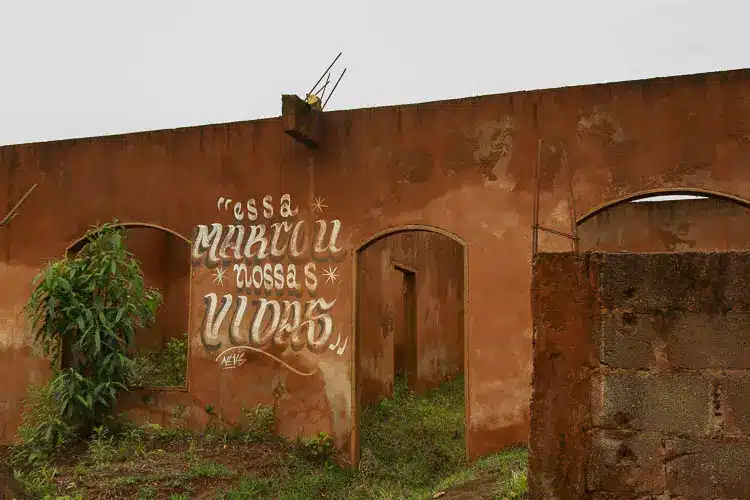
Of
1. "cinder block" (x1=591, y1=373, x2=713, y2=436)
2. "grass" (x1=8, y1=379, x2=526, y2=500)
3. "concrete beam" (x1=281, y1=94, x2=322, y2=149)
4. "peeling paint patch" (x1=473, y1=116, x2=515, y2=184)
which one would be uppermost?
"concrete beam" (x1=281, y1=94, x2=322, y2=149)

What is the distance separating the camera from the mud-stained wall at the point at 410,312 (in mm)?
10219

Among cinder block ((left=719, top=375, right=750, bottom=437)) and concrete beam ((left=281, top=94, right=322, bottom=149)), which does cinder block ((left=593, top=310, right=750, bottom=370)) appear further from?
concrete beam ((left=281, top=94, right=322, bottom=149))

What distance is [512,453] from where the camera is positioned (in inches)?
235

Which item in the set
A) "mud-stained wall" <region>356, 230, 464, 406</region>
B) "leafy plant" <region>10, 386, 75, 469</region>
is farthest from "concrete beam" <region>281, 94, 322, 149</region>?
"leafy plant" <region>10, 386, 75, 469</region>

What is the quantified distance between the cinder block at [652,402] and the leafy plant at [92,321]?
5.43m

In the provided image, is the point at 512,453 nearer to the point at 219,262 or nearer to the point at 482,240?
the point at 482,240

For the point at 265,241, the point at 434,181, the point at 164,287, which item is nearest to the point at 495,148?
the point at 434,181

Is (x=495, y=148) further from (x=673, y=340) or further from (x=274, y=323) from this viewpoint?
(x=673, y=340)

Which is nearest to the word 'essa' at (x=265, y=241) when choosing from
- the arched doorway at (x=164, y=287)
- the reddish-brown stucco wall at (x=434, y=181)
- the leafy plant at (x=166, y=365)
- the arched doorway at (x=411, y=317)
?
the reddish-brown stucco wall at (x=434, y=181)

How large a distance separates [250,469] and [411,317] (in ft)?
20.4

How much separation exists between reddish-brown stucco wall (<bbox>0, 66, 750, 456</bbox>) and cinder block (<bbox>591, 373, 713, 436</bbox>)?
3.57 m

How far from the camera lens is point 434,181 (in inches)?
266

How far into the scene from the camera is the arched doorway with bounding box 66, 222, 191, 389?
411 inches

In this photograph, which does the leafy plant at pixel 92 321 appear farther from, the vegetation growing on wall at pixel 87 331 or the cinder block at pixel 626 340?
the cinder block at pixel 626 340
